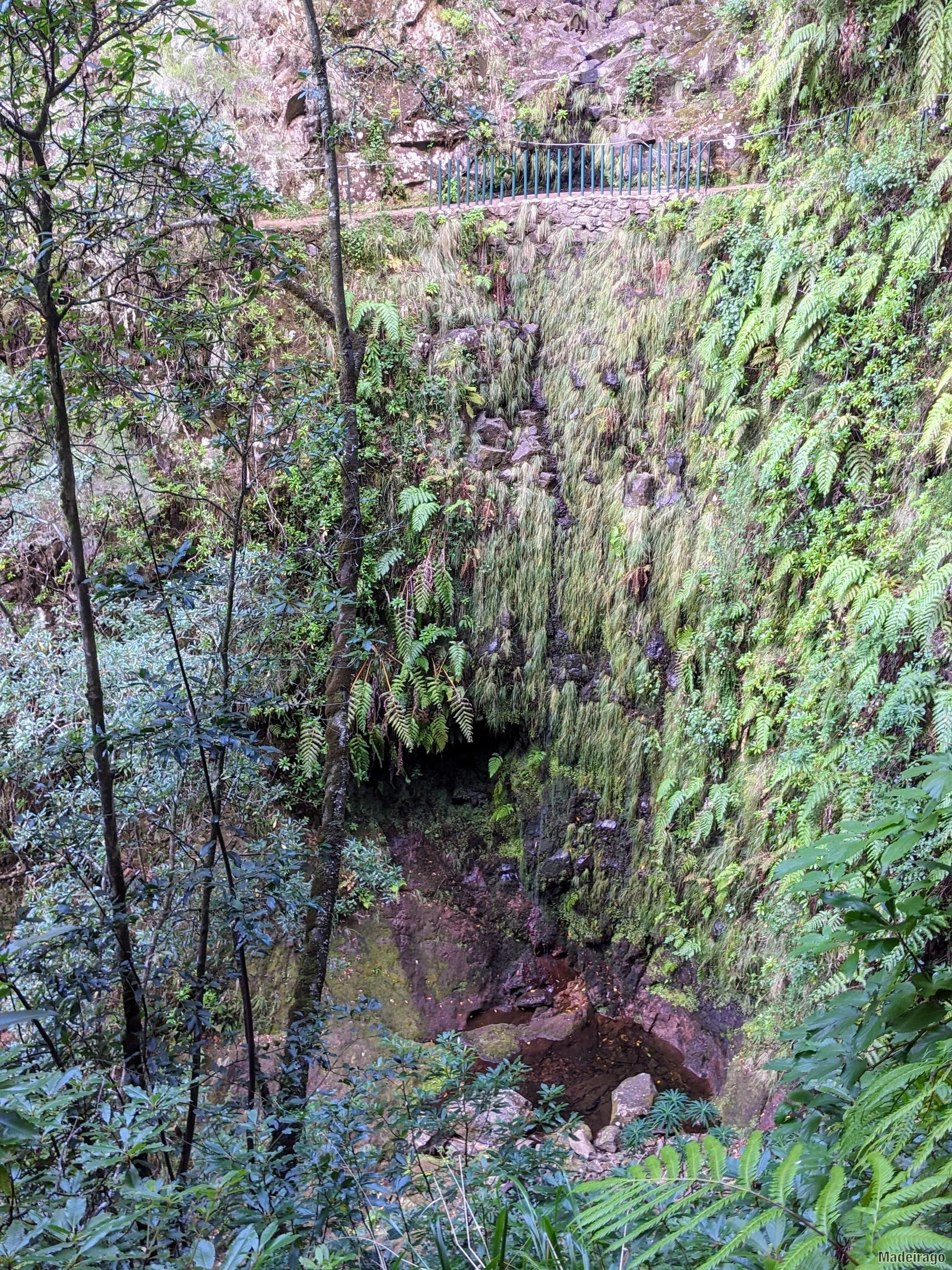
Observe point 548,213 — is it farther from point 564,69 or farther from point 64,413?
point 64,413

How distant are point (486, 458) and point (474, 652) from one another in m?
1.94

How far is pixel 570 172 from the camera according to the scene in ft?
27.7

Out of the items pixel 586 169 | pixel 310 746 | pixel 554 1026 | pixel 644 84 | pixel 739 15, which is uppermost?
pixel 739 15

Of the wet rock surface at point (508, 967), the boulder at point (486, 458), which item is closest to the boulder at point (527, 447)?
the boulder at point (486, 458)

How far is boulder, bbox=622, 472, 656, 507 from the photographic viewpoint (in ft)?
21.9

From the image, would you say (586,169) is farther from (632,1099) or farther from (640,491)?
(632,1099)

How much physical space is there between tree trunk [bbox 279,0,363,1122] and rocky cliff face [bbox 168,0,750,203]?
6.42m

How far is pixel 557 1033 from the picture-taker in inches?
238

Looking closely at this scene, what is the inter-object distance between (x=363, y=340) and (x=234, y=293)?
3.37m

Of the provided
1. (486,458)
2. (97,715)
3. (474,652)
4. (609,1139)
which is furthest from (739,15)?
(609,1139)

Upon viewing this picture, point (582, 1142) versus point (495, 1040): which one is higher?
point (582, 1142)

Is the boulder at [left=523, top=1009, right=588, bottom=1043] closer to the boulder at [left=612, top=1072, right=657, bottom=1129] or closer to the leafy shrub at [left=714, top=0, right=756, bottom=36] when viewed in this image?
the boulder at [left=612, top=1072, right=657, bottom=1129]

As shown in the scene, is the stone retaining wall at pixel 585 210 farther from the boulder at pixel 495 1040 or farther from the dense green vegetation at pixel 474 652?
the boulder at pixel 495 1040

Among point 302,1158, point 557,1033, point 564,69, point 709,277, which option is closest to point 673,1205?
point 302,1158
